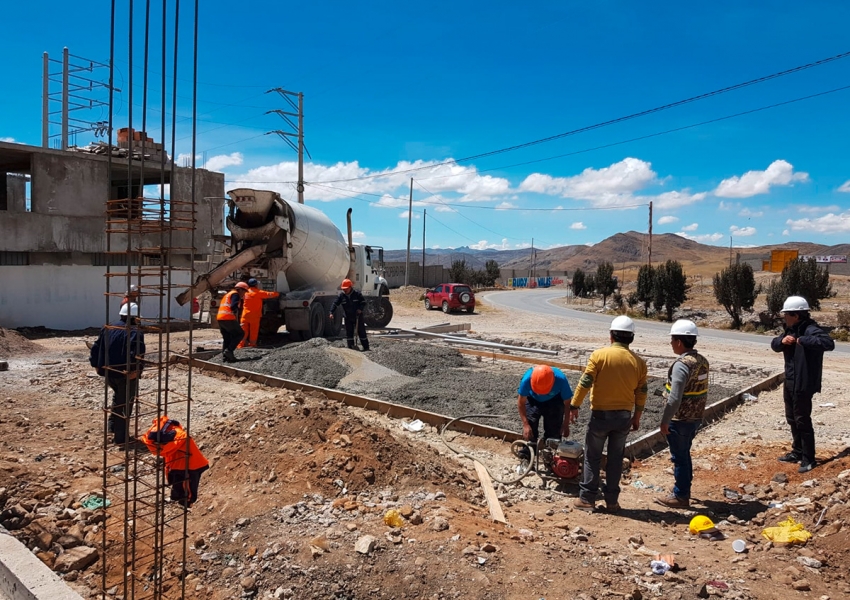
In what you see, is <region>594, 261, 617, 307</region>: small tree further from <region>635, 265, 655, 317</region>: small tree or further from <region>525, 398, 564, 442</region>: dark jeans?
<region>525, 398, 564, 442</region>: dark jeans

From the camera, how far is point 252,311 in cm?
1422

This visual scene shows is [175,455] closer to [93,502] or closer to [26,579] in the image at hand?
[26,579]

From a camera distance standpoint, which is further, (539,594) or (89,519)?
(89,519)

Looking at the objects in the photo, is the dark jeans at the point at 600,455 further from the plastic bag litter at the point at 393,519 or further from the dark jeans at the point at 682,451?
the plastic bag litter at the point at 393,519

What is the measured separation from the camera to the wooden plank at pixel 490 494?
5318 mm

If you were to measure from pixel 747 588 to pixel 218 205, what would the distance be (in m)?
25.2

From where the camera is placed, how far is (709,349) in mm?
18797

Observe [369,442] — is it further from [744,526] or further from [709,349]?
[709,349]

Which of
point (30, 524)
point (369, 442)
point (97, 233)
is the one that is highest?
point (97, 233)

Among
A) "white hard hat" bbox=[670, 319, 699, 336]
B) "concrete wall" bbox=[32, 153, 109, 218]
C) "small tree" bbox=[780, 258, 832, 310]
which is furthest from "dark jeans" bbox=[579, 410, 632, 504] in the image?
"small tree" bbox=[780, 258, 832, 310]

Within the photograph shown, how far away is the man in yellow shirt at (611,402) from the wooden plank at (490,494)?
0.76m

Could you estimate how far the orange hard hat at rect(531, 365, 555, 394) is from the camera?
6316mm

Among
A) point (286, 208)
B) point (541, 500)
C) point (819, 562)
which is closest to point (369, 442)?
point (541, 500)

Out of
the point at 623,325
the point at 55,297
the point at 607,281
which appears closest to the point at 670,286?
the point at 607,281
